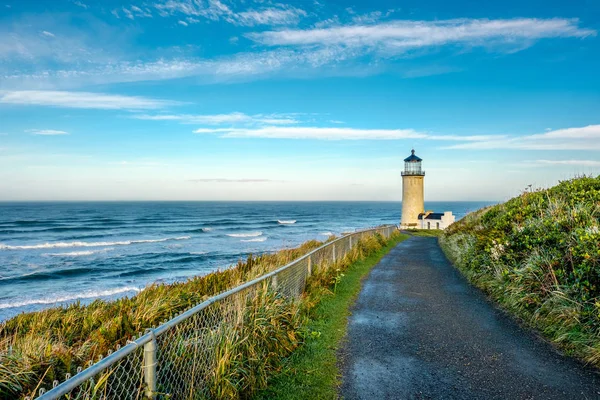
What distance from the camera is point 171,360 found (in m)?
3.83

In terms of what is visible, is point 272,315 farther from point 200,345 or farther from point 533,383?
point 533,383

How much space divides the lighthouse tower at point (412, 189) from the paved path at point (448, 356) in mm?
36982

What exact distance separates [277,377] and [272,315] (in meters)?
1.05

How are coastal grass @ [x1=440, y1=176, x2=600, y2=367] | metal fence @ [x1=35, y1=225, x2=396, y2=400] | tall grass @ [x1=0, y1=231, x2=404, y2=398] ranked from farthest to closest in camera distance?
coastal grass @ [x1=440, y1=176, x2=600, y2=367]
tall grass @ [x1=0, y1=231, x2=404, y2=398]
metal fence @ [x1=35, y1=225, x2=396, y2=400]

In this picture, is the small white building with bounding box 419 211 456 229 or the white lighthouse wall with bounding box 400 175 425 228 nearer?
the small white building with bounding box 419 211 456 229

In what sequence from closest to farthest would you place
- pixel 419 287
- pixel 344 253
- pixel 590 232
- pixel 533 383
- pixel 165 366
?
pixel 165 366, pixel 533 383, pixel 590 232, pixel 419 287, pixel 344 253

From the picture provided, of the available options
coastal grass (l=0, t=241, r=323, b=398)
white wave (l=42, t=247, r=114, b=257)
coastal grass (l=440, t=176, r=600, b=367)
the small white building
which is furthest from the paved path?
the small white building

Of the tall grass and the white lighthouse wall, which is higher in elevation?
the white lighthouse wall

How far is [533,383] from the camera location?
4.55m

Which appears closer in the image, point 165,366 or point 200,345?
point 165,366

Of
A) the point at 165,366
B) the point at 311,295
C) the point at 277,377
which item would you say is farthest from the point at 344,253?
the point at 165,366

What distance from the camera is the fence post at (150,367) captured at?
314 cm

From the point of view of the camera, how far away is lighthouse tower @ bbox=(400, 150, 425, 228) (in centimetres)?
4484

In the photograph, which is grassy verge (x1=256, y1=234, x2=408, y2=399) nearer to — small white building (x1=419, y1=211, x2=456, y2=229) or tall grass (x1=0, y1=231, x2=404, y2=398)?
tall grass (x1=0, y1=231, x2=404, y2=398)
